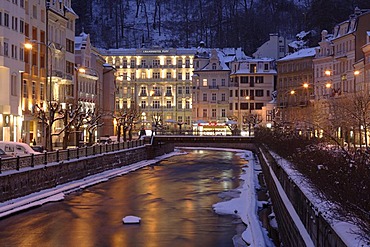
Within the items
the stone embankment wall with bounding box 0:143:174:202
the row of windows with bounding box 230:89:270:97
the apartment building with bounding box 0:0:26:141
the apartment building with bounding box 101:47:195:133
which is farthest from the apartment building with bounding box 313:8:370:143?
the apartment building with bounding box 101:47:195:133

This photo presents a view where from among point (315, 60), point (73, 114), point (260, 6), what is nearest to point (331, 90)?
point (315, 60)

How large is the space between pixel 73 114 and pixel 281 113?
5479 centimetres

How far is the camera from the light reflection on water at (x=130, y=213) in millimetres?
26984

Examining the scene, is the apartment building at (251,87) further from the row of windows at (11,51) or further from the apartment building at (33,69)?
the row of windows at (11,51)

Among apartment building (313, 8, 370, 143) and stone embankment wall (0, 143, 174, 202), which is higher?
apartment building (313, 8, 370, 143)

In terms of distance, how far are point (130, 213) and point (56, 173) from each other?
10093mm

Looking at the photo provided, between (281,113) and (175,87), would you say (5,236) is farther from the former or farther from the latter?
(175,87)

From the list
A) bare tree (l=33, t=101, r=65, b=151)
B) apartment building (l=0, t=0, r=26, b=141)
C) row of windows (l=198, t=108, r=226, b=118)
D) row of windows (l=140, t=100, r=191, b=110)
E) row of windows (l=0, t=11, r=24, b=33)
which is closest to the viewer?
bare tree (l=33, t=101, r=65, b=151)

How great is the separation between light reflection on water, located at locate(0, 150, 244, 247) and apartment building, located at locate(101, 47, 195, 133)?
85641 millimetres

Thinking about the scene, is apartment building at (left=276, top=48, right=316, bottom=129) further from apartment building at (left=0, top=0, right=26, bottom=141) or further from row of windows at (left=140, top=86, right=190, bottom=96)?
apartment building at (left=0, top=0, right=26, bottom=141)

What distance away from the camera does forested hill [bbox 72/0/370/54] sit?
16988 cm

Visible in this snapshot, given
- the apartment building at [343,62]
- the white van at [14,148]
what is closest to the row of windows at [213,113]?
the apartment building at [343,62]

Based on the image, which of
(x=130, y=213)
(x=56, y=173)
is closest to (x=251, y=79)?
(x=56, y=173)

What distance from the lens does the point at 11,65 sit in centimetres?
6022
